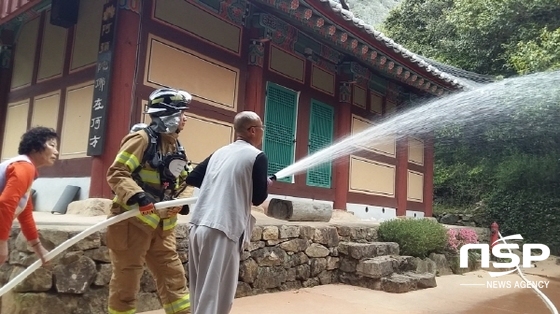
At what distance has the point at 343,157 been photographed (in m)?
9.57

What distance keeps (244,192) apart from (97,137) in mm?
3635

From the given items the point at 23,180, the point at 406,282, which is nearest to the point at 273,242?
the point at 406,282

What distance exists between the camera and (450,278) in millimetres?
8195

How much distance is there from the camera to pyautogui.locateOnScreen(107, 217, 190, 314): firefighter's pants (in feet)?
10.2

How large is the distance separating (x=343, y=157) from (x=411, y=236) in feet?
8.34

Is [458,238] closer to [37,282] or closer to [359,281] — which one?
[359,281]

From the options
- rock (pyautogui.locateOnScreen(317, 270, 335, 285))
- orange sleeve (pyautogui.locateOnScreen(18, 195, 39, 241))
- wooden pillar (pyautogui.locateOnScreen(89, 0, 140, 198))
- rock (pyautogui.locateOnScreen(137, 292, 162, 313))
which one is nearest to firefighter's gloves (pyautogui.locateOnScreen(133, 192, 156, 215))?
orange sleeve (pyautogui.locateOnScreen(18, 195, 39, 241))

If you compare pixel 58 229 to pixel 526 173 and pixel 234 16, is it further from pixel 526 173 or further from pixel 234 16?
pixel 526 173

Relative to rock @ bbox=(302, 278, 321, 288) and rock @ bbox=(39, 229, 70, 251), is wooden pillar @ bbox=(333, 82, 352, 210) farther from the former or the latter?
rock @ bbox=(39, 229, 70, 251)

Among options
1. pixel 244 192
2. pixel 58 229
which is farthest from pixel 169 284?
pixel 58 229

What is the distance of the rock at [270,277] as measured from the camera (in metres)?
5.57

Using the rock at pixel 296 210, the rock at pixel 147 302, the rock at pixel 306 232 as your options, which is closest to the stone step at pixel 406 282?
the rock at pixel 306 232

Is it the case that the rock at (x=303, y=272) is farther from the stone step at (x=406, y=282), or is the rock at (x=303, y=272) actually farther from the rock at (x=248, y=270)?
the stone step at (x=406, y=282)

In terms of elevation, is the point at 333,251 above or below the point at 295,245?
below
